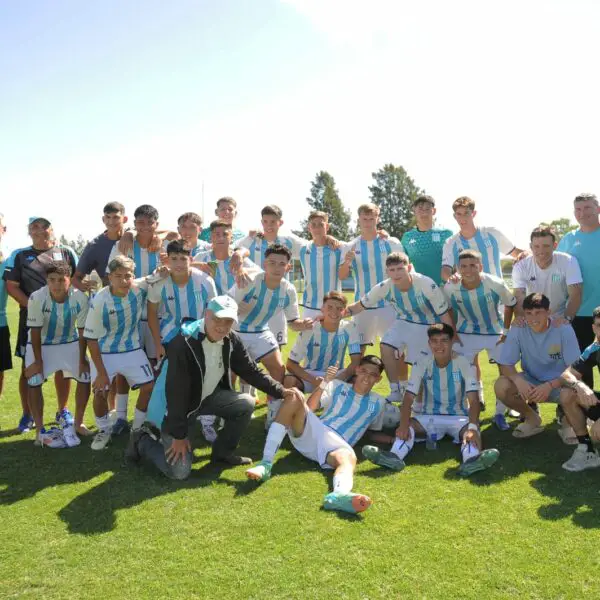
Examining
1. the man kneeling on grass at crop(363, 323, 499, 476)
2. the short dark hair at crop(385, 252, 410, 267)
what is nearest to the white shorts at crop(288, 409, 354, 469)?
the man kneeling on grass at crop(363, 323, 499, 476)

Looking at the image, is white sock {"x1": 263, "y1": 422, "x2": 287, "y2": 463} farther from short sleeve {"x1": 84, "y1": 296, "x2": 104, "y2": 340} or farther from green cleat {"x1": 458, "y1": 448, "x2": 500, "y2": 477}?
short sleeve {"x1": 84, "y1": 296, "x2": 104, "y2": 340}

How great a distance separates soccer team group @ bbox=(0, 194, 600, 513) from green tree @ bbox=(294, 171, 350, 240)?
43160 mm

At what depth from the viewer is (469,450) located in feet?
16.1

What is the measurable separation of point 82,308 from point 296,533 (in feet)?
11.6

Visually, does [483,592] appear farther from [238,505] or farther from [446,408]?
[446,408]

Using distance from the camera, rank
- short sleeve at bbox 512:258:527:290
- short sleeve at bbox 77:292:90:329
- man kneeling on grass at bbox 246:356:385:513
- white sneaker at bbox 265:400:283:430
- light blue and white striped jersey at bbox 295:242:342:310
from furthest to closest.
A: light blue and white striped jersey at bbox 295:242:342:310, short sleeve at bbox 512:258:527:290, short sleeve at bbox 77:292:90:329, white sneaker at bbox 265:400:283:430, man kneeling on grass at bbox 246:356:385:513

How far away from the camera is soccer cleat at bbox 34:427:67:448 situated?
5.57 metres

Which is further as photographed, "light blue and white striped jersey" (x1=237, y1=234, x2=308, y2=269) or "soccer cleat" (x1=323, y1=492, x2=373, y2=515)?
"light blue and white striped jersey" (x1=237, y1=234, x2=308, y2=269)

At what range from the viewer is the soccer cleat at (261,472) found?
4.46 meters

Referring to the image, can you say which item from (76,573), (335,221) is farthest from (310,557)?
(335,221)

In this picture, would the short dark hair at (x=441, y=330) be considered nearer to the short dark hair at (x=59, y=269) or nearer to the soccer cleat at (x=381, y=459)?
the soccer cleat at (x=381, y=459)

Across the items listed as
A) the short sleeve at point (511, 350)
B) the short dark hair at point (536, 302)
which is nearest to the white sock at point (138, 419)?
the short sleeve at point (511, 350)

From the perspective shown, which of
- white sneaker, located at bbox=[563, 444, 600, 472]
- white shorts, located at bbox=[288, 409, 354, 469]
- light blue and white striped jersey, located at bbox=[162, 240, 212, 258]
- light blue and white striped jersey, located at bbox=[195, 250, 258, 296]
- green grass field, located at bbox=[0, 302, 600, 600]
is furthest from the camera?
light blue and white striped jersey, located at bbox=[162, 240, 212, 258]

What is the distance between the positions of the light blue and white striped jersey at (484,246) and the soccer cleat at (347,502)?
357 cm
